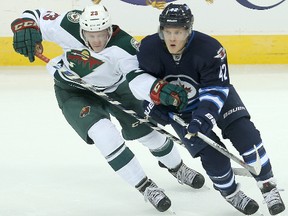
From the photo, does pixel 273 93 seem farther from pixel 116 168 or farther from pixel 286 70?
pixel 116 168

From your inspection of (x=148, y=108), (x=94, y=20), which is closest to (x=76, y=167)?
(x=148, y=108)

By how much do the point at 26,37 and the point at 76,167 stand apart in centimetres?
87

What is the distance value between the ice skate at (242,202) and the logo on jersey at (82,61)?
83 cm

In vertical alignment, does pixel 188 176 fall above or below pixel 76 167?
above

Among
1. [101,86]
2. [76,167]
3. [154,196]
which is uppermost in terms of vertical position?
[101,86]

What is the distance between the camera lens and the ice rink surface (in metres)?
3.38

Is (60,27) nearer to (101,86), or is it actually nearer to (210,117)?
(101,86)

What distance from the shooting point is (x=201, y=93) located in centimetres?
306

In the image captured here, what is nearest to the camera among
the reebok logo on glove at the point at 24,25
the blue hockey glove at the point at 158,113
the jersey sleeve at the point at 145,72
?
the jersey sleeve at the point at 145,72

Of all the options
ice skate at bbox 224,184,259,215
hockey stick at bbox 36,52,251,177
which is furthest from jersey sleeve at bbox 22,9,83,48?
ice skate at bbox 224,184,259,215

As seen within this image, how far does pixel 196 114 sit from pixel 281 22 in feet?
11.9

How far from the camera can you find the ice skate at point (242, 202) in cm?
316

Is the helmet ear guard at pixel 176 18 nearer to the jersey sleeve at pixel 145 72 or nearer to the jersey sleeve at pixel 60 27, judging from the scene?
the jersey sleeve at pixel 145 72

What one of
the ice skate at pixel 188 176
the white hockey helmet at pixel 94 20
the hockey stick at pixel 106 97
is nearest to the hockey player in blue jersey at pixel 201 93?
the hockey stick at pixel 106 97
